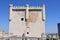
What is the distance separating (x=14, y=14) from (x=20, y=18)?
3.67 feet

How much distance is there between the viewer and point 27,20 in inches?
981

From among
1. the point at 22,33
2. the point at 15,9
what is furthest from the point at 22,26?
the point at 15,9

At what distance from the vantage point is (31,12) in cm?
2506

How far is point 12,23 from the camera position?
81.8 feet

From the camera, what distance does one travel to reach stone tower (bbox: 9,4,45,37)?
80.4ft

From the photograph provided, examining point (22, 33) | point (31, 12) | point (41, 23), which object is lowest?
point (22, 33)

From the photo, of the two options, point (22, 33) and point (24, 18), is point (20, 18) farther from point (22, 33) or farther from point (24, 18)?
point (22, 33)

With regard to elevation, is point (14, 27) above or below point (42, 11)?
below

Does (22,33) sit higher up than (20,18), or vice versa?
Result: (20,18)

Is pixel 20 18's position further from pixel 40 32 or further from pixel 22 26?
pixel 40 32

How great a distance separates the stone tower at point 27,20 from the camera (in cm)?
2450

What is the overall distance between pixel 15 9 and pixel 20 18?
1594 millimetres

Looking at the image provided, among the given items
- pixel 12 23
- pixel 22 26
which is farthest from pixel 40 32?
pixel 12 23

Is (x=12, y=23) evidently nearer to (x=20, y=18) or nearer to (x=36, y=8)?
(x=20, y=18)
